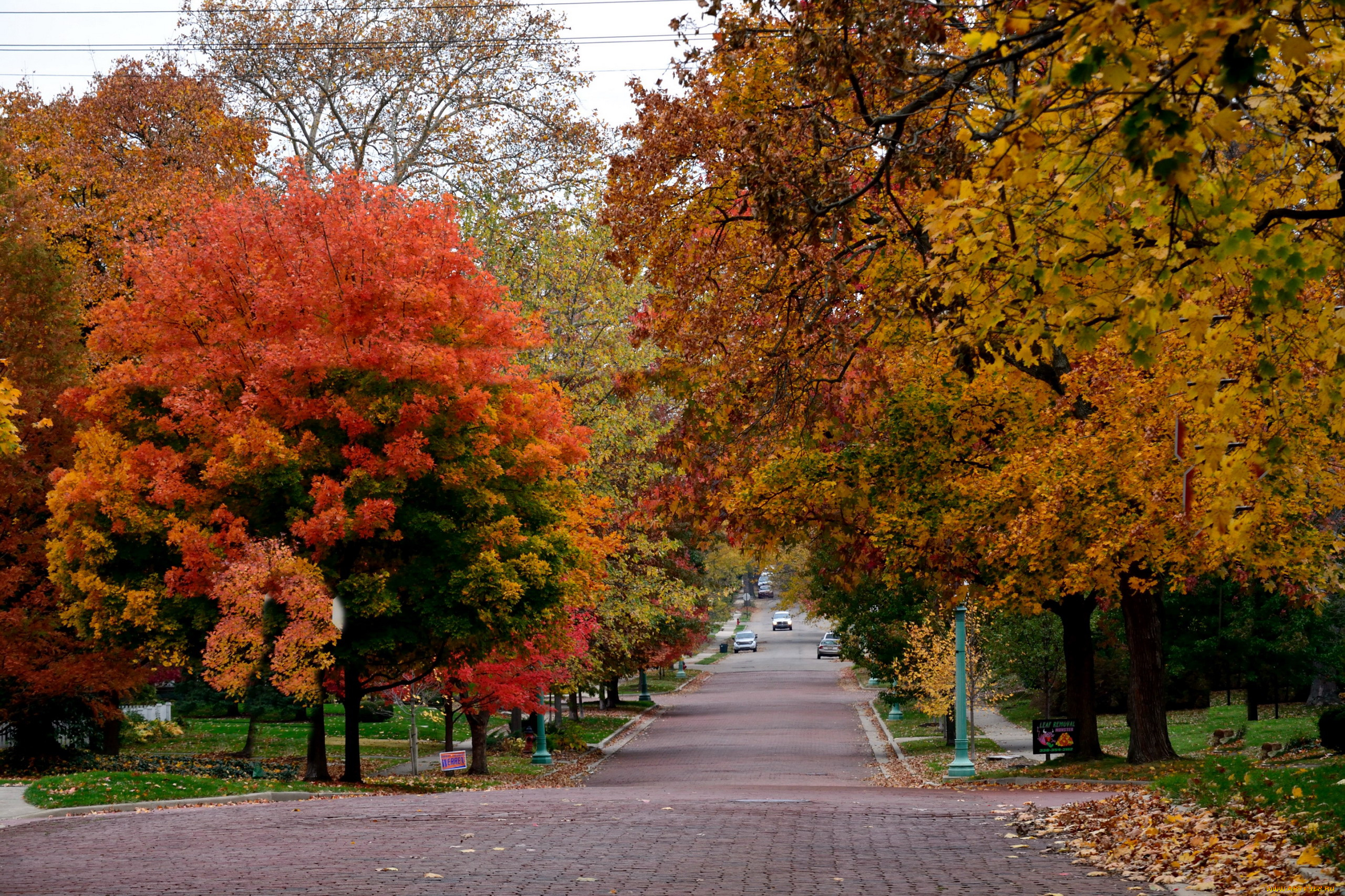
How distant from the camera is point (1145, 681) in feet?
69.8

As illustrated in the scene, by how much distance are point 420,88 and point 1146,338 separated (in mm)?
29051

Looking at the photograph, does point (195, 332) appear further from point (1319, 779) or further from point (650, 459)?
point (1319, 779)

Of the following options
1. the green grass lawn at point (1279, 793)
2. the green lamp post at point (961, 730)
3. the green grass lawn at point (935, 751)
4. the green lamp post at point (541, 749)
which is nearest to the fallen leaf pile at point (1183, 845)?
the green grass lawn at point (1279, 793)

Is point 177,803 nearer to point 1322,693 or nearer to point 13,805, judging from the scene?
point 13,805

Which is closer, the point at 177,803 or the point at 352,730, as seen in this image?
the point at 177,803

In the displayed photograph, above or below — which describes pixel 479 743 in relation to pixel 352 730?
below

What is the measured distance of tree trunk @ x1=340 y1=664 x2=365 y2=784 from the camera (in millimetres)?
21594

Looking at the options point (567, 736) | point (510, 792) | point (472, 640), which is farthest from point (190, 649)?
point (567, 736)

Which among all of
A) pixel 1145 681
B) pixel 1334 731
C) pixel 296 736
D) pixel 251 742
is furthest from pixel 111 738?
pixel 1334 731

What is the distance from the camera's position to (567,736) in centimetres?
3322

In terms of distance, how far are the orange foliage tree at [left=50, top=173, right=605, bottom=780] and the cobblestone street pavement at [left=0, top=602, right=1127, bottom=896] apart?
3.29 meters

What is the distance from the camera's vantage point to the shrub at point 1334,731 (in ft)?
62.7

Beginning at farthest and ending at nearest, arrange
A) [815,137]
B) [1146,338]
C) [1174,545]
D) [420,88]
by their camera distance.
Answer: [420,88]
[1174,545]
[815,137]
[1146,338]

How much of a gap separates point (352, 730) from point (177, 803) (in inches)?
197
